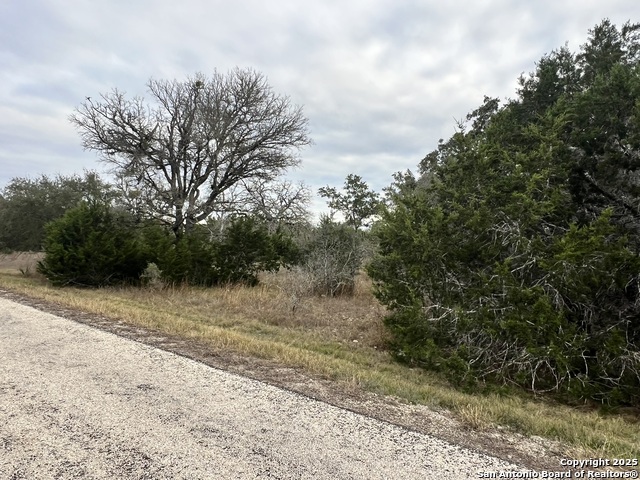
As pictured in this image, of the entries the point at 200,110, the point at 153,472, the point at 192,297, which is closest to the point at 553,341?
the point at 153,472

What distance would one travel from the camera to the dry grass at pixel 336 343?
151 inches

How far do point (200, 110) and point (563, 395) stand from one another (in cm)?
2024

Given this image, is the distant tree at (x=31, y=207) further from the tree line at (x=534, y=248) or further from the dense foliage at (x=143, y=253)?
the tree line at (x=534, y=248)

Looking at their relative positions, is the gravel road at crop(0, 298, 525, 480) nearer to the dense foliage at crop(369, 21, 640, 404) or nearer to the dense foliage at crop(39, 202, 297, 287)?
the dense foliage at crop(369, 21, 640, 404)

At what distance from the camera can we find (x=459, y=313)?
6.23m

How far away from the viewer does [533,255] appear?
621cm

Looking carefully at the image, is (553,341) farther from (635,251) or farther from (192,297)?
(192,297)

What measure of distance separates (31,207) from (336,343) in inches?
920

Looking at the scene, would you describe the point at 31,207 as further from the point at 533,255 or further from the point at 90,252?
the point at 533,255

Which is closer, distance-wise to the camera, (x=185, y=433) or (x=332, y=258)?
(x=185, y=433)

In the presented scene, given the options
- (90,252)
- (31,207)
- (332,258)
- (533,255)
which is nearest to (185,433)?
(533,255)

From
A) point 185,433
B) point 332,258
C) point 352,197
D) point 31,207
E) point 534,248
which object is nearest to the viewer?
point 185,433

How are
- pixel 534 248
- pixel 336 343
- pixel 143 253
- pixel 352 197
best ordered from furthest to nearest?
pixel 352 197, pixel 143 253, pixel 336 343, pixel 534 248

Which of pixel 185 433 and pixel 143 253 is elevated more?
pixel 143 253
